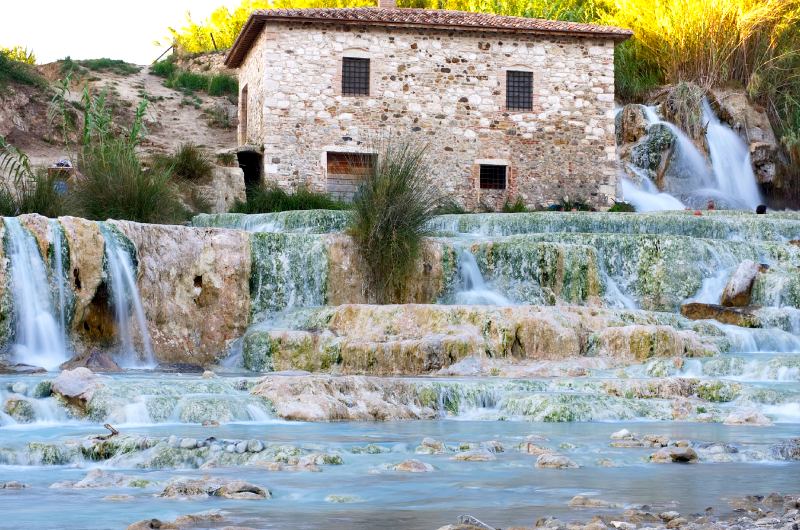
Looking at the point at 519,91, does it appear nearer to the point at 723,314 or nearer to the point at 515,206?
the point at 515,206

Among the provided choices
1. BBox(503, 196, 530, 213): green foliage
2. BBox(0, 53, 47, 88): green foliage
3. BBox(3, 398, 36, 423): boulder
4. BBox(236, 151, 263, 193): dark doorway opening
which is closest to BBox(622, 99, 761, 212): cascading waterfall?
BBox(503, 196, 530, 213): green foliage

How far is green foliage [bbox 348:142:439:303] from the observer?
40.1ft

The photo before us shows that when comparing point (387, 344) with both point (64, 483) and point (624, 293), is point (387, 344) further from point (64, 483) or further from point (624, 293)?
point (64, 483)

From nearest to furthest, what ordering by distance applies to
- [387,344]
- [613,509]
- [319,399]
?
[613,509]
[319,399]
[387,344]

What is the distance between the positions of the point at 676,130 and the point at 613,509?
60.0ft

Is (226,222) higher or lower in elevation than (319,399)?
higher

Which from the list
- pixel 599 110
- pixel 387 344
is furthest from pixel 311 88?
pixel 387 344

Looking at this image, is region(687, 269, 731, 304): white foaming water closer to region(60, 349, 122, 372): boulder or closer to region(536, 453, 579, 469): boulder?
region(60, 349, 122, 372): boulder

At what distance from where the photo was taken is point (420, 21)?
19.5m

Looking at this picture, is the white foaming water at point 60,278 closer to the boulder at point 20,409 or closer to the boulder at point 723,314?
the boulder at point 20,409

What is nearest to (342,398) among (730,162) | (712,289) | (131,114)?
(712,289)

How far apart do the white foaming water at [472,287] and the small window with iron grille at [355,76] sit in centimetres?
747

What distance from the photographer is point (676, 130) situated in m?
21.7

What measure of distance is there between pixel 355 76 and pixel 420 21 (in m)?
1.46
